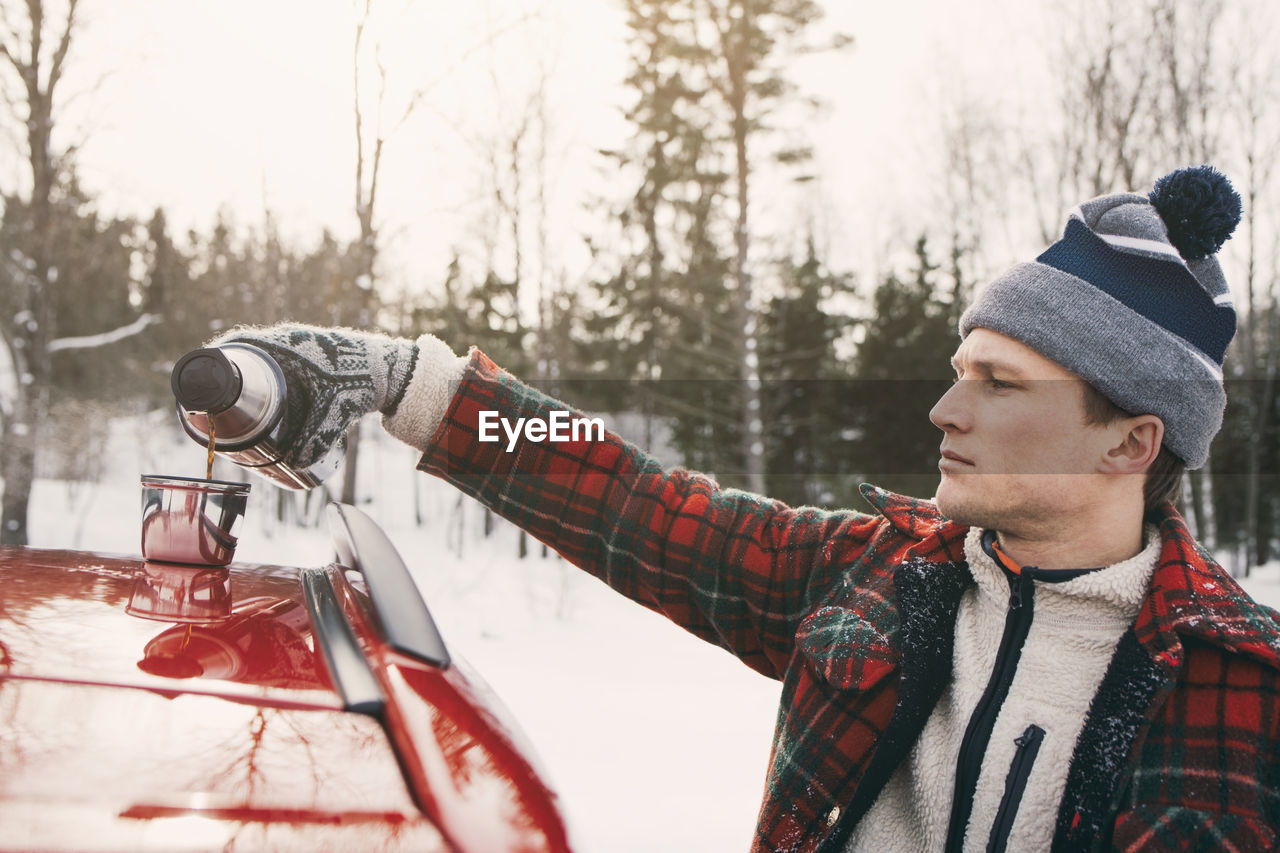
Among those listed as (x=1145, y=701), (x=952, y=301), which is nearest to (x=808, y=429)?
(x=952, y=301)

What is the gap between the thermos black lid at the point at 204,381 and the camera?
1.40 meters

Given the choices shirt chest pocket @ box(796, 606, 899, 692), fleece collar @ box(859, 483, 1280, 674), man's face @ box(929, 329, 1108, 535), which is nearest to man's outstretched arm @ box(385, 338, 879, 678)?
shirt chest pocket @ box(796, 606, 899, 692)

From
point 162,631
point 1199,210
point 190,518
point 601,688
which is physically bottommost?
point 601,688

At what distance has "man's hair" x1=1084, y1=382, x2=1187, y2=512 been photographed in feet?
5.19

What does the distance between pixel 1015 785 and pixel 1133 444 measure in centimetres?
69

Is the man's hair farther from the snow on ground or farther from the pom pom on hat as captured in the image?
the snow on ground

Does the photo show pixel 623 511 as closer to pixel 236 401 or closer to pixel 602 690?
pixel 236 401

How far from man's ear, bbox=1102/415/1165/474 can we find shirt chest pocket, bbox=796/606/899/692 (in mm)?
543

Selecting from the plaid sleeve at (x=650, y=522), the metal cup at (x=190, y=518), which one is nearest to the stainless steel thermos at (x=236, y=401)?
the metal cup at (x=190, y=518)

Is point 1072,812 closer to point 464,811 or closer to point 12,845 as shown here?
point 464,811

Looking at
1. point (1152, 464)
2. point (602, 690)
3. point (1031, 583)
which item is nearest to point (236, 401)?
point (1031, 583)

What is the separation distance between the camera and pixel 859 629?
1.54 metres

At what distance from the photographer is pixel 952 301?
21359 millimetres

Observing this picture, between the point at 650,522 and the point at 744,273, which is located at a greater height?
the point at 744,273
